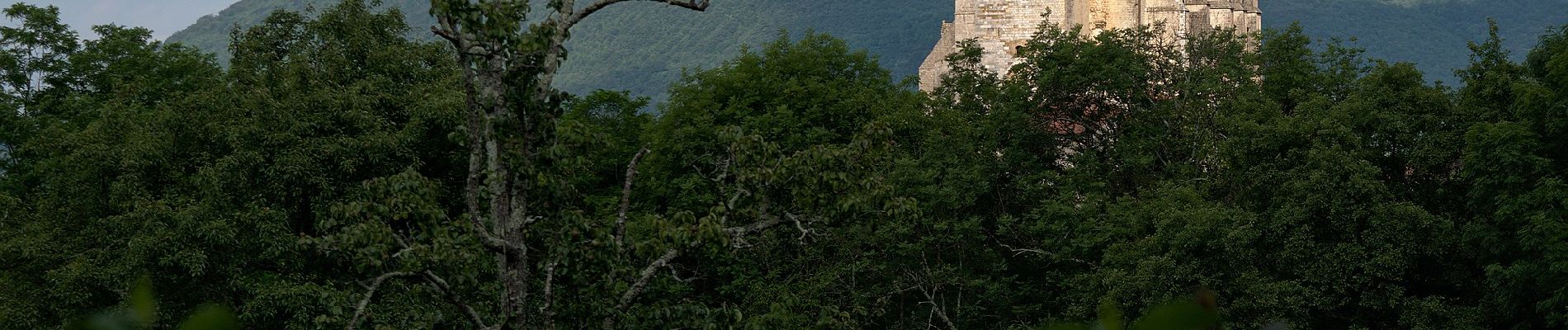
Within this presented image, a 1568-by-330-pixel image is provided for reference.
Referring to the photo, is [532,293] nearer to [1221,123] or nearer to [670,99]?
[1221,123]

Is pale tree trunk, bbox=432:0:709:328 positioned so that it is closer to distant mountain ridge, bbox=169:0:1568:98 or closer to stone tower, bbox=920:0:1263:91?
stone tower, bbox=920:0:1263:91

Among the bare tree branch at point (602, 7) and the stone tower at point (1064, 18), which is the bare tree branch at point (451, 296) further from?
the stone tower at point (1064, 18)

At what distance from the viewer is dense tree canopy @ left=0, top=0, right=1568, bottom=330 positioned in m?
12.9

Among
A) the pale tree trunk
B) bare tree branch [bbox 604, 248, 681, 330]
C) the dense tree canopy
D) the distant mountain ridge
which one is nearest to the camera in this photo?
the pale tree trunk

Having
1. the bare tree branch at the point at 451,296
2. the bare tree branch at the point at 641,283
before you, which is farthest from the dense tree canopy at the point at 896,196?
the bare tree branch at the point at 451,296

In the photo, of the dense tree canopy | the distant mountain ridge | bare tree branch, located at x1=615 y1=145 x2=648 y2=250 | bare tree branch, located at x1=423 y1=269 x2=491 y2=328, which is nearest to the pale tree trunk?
bare tree branch, located at x1=423 y1=269 x2=491 y2=328

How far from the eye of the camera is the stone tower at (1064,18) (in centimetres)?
4250

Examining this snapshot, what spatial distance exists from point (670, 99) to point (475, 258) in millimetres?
26897

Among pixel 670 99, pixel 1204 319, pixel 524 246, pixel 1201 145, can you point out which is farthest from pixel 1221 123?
pixel 1204 319

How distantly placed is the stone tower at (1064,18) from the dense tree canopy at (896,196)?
26.8 feet

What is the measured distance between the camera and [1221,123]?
88.2ft

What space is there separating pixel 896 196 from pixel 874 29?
266ft

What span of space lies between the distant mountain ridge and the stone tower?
164 ft

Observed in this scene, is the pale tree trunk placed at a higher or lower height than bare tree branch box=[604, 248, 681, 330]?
higher
